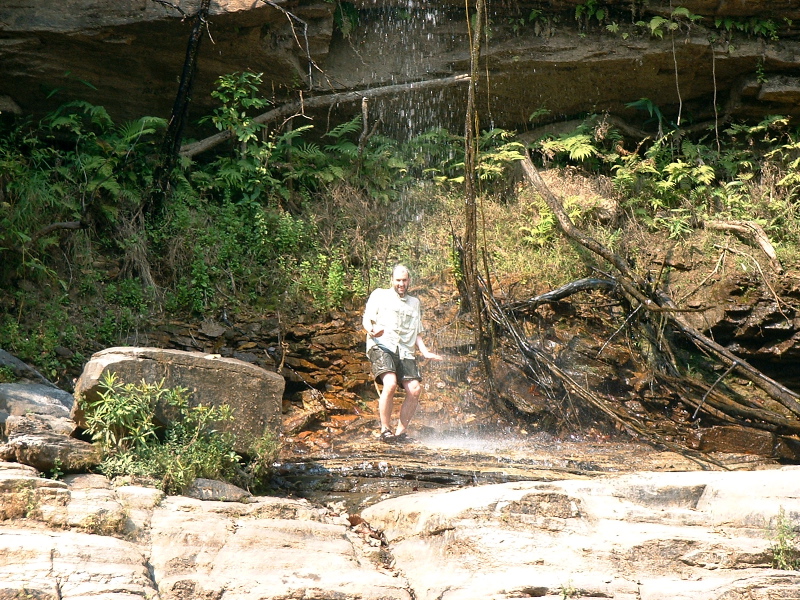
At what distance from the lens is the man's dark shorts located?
8.86m

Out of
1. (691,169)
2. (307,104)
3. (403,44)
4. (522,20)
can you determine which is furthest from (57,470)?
(691,169)

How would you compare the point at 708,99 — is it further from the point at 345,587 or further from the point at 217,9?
the point at 345,587

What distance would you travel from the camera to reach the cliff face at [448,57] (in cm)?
1234

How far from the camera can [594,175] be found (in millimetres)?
14273

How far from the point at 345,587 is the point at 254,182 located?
32.4ft

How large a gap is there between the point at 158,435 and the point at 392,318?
340cm

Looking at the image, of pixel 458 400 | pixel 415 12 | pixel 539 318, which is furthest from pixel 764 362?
pixel 415 12

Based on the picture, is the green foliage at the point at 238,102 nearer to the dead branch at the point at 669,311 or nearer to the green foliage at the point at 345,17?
the green foliage at the point at 345,17

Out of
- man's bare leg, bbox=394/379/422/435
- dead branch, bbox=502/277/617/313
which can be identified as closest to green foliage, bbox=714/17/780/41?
dead branch, bbox=502/277/617/313

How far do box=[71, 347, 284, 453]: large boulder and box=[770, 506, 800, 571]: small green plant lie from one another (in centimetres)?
404

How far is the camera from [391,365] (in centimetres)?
889

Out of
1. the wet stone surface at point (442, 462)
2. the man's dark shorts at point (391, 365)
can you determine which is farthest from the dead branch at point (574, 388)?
the man's dark shorts at point (391, 365)

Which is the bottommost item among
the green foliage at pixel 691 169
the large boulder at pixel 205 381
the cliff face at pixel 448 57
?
the large boulder at pixel 205 381

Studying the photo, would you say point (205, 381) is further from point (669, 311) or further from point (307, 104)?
point (307, 104)
